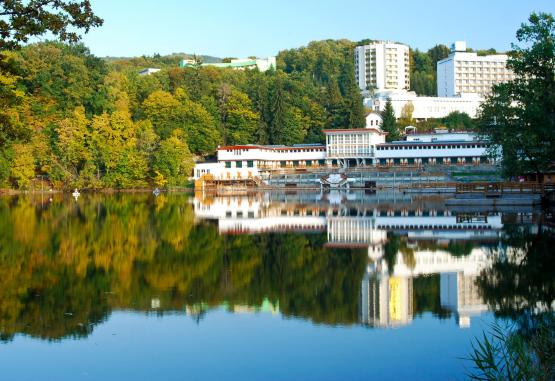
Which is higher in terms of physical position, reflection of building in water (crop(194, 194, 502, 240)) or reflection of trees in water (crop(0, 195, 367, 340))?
reflection of building in water (crop(194, 194, 502, 240))

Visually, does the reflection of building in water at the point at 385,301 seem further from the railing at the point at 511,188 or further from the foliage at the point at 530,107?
the railing at the point at 511,188

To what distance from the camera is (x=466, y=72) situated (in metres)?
134

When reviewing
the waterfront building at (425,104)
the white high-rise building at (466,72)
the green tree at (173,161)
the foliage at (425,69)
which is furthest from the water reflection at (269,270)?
the foliage at (425,69)

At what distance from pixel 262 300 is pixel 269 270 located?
153 inches

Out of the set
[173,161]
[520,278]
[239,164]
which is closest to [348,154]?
[239,164]

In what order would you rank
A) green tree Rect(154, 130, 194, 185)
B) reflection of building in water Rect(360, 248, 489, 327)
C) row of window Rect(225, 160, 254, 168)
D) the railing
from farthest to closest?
row of window Rect(225, 160, 254, 168) < green tree Rect(154, 130, 194, 185) < the railing < reflection of building in water Rect(360, 248, 489, 327)

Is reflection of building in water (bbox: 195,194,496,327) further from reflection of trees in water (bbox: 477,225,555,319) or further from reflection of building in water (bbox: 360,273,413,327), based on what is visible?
reflection of trees in water (bbox: 477,225,555,319)

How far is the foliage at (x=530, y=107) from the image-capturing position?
108 ft

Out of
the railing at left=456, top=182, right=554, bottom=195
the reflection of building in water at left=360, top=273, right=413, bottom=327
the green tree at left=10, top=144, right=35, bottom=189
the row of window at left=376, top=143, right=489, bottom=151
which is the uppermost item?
the row of window at left=376, top=143, right=489, bottom=151

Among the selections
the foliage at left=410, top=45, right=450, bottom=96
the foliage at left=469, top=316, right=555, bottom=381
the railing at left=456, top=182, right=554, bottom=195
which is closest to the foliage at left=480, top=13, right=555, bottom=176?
the railing at left=456, top=182, right=554, bottom=195

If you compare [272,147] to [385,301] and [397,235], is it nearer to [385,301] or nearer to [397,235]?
[397,235]

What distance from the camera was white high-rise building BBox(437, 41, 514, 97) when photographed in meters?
133

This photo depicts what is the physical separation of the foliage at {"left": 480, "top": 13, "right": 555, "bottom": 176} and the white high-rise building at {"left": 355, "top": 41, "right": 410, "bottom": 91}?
357 ft

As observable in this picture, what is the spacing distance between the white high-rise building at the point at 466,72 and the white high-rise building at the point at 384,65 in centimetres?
1133
